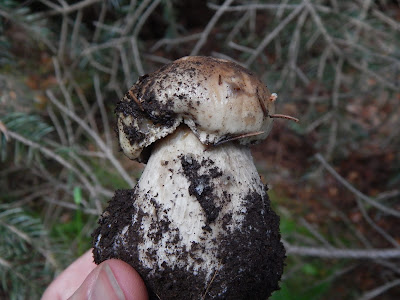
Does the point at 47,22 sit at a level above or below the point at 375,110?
above

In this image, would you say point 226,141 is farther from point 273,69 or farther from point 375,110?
point 375,110

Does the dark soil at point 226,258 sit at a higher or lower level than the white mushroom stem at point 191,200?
lower

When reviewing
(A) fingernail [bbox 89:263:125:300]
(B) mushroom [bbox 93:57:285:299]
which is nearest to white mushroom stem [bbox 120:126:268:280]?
(B) mushroom [bbox 93:57:285:299]

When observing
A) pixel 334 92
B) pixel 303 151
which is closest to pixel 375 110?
pixel 303 151

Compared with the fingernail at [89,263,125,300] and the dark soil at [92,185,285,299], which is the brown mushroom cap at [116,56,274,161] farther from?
the fingernail at [89,263,125,300]

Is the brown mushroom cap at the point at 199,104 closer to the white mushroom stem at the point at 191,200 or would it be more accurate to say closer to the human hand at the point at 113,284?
the white mushroom stem at the point at 191,200

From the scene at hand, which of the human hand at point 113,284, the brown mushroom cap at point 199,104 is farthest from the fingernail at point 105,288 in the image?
the brown mushroom cap at point 199,104
